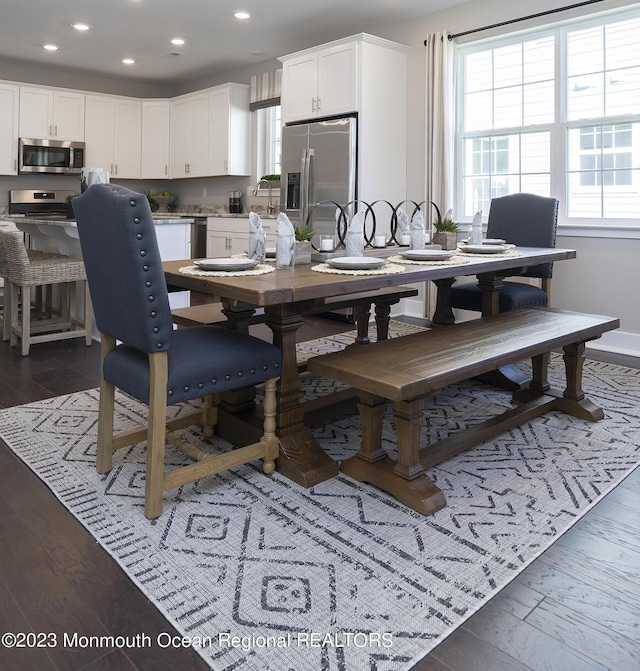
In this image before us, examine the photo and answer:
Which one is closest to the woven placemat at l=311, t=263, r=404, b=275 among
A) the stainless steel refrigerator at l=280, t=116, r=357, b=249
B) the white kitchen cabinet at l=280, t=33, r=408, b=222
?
the stainless steel refrigerator at l=280, t=116, r=357, b=249

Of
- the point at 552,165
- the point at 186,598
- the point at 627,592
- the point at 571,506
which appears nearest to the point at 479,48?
the point at 552,165

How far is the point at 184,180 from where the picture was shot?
26.2ft

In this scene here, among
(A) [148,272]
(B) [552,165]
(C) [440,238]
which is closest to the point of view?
(A) [148,272]

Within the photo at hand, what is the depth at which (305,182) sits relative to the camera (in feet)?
17.1

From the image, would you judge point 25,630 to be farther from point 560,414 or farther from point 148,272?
point 560,414

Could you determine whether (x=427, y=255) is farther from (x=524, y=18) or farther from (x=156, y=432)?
(x=524, y=18)

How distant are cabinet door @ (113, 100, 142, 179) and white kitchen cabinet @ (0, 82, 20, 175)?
113 centimetres

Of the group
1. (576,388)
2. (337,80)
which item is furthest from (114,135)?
(576,388)

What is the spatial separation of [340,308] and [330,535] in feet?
4.61

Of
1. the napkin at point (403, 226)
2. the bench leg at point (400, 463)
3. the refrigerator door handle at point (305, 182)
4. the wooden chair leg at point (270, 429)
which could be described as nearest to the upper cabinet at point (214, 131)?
the refrigerator door handle at point (305, 182)

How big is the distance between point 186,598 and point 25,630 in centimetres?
36

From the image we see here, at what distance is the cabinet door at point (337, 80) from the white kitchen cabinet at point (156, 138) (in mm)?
3127

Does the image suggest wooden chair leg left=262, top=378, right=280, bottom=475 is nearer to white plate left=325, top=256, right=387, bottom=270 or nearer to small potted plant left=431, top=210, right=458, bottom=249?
white plate left=325, top=256, right=387, bottom=270

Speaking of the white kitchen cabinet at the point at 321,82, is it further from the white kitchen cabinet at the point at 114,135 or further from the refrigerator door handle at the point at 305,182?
the white kitchen cabinet at the point at 114,135
